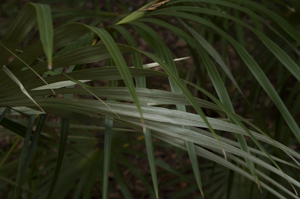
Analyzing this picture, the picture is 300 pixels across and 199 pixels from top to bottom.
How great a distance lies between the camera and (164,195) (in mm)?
1720

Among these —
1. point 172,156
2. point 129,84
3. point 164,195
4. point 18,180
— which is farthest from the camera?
point 172,156

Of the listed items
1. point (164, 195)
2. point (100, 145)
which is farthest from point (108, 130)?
point (164, 195)

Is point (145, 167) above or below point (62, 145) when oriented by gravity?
above

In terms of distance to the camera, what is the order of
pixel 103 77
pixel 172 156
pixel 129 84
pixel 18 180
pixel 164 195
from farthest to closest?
pixel 172 156
pixel 164 195
pixel 18 180
pixel 103 77
pixel 129 84

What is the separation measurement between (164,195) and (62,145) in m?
1.28

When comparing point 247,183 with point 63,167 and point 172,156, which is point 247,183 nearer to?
point 63,167

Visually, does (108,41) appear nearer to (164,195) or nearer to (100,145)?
(100,145)

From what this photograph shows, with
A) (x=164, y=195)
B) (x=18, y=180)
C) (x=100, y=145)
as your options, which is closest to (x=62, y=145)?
(x=18, y=180)

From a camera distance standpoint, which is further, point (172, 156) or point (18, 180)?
point (172, 156)

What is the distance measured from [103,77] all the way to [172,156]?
59.6 inches

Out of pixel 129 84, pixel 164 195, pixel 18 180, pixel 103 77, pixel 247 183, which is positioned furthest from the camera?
pixel 164 195

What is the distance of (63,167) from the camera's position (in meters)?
1.03

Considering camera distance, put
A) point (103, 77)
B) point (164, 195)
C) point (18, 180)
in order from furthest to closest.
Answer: point (164, 195) → point (18, 180) → point (103, 77)

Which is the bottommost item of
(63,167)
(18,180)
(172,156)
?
(18,180)
